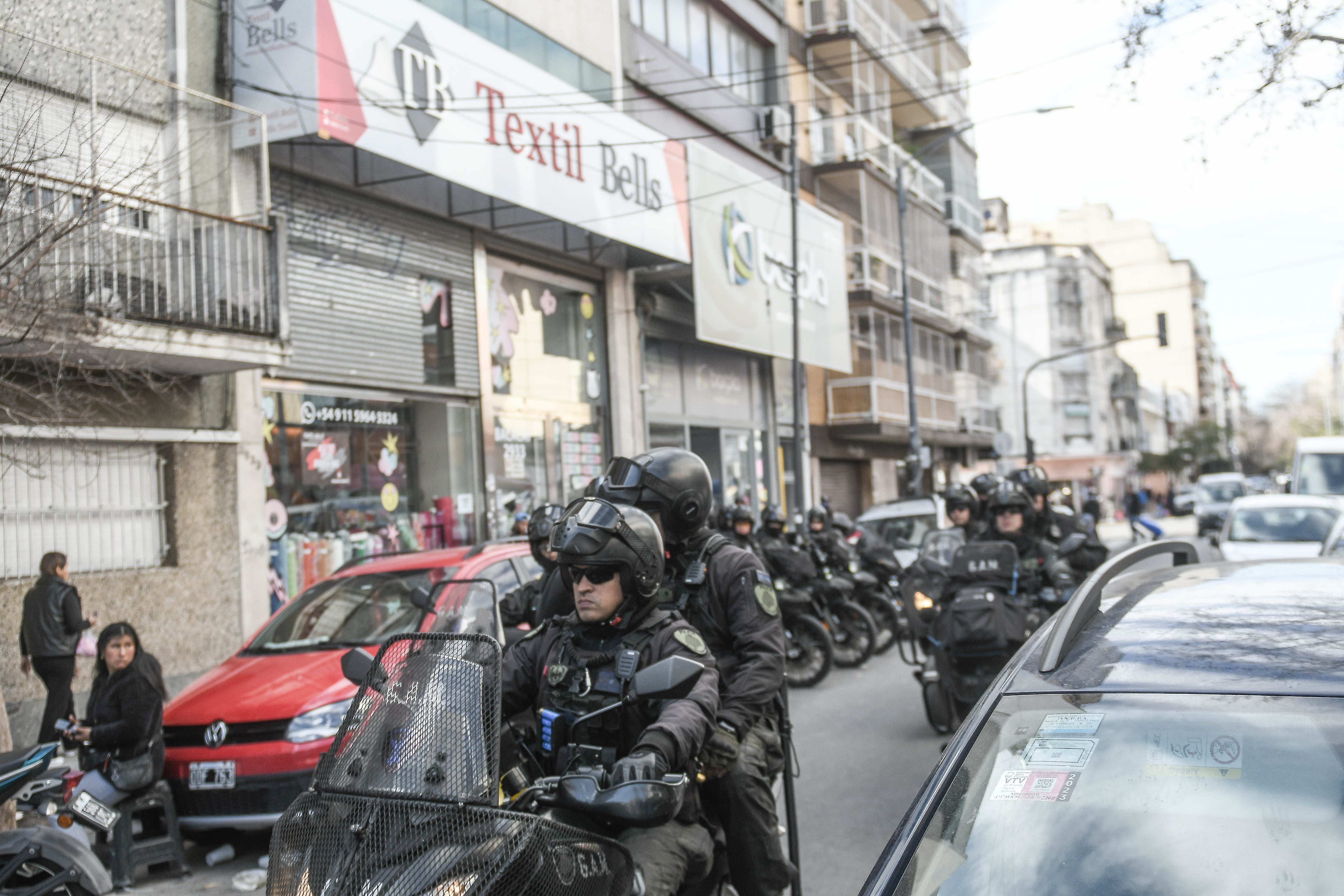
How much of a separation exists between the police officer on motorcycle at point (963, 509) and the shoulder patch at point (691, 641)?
5.69 metres

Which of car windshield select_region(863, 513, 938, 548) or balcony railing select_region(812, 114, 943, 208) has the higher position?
balcony railing select_region(812, 114, 943, 208)

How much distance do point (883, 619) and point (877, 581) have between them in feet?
1.58

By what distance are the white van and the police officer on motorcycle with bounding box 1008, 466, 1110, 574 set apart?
44.2 ft

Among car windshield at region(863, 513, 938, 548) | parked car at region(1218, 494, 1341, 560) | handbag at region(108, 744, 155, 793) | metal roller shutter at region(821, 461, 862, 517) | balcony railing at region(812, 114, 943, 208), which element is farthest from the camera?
metal roller shutter at region(821, 461, 862, 517)

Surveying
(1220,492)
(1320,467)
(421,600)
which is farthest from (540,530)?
(1220,492)

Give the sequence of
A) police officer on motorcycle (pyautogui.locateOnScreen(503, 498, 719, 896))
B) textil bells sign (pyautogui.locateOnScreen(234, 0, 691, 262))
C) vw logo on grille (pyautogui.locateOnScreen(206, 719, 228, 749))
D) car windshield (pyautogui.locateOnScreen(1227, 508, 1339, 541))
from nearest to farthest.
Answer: police officer on motorcycle (pyautogui.locateOnScreen(503, 498, 719, 896))
vw logo on grille (pyautogui.locateOnScreen(206, 719, 228, 749))
textil bells sign (pyautogui.locateOnScreen(234, 0, 691, 262))
car windshield (pyautogui.locateOnScreen(1227, 508, 1339, 541))

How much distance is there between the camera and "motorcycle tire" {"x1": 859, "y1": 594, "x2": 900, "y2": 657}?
11.9 m

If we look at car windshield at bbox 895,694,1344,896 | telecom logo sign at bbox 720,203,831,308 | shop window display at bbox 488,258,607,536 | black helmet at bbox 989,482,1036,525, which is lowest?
car windshield at bbox 895,694,1344,896

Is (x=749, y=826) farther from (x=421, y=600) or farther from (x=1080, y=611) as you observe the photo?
(x=421, y=600)

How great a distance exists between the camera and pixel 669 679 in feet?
8.63

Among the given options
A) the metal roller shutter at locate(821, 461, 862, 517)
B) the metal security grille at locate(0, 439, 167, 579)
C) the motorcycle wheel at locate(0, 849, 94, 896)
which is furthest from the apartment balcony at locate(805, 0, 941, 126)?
the motorcycle wheel at locate(0, 849, 94, 896)

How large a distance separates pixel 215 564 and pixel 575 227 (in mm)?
Answer: 7279

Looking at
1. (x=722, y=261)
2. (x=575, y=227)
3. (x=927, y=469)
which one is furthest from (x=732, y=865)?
(x=927, y=469)

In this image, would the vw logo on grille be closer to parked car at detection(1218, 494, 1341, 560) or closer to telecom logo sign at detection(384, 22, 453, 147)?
telecom logo sign at detection(384, 22, 453, 147)
